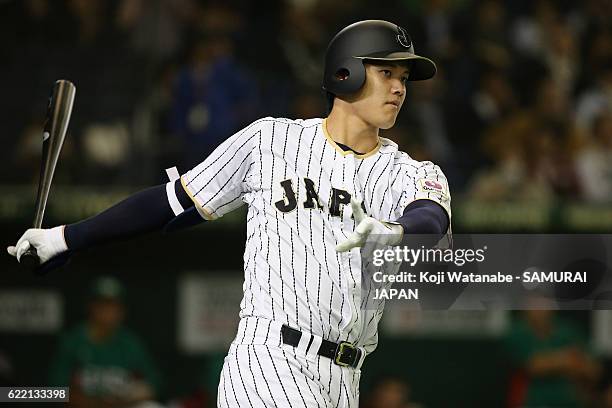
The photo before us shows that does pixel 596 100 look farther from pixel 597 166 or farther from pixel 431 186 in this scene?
pixel 431 186

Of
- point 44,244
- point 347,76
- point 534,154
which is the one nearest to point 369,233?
point 347,76

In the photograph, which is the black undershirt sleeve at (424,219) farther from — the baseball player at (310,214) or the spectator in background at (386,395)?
the spectator in background at (386,395)

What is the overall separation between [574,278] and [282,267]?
207 cm

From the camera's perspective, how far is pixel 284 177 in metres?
3.50

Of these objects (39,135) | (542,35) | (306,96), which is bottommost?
(39,135)

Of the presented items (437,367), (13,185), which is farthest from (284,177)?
(437,367)

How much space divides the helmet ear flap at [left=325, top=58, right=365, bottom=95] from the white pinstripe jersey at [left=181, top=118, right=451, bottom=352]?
0.48 ft

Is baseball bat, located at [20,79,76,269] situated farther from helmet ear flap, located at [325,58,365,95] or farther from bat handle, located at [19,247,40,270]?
helmet ear flap, located at [325,58,365,95]

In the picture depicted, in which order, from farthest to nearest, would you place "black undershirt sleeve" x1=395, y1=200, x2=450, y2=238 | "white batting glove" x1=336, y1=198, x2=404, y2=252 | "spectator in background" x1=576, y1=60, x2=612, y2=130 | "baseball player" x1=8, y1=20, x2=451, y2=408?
"spectator in background" x1=576, y1=60, x2=612, y2=130, "baseball player" x1=8, y1=20, x2=451, y2=408, "black undershirt sleeve" x1=395, y1=200, x2=450, y2=238, "white batting glove" x1=336, y1=198, x2=404, y2=252

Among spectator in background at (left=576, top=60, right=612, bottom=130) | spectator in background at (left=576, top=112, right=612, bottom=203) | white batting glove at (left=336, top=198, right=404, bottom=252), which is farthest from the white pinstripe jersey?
spectator in background at (left=576, top=60, right=612, bottom=130)

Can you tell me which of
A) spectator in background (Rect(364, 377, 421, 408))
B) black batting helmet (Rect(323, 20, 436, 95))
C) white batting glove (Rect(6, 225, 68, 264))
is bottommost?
spectator in background (Rect(364, 377, 421, 408))

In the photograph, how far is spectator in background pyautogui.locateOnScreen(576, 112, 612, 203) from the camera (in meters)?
7.91

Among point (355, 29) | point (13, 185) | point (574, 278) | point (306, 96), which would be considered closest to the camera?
point (355, 29)

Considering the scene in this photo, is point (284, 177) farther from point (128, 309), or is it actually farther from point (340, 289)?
point (128, 309)
